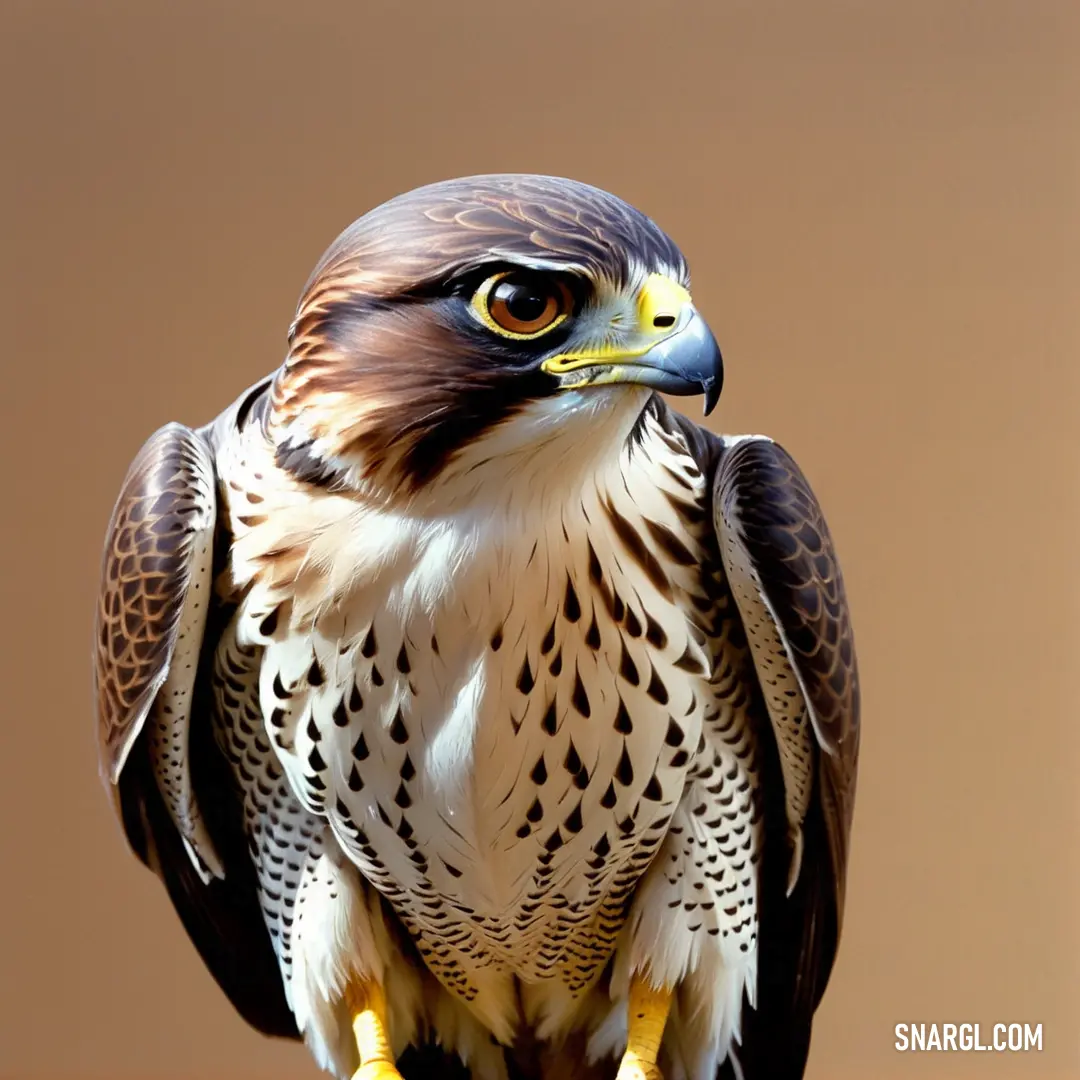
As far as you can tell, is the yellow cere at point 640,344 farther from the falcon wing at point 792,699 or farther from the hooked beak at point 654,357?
the falcon wing at point 792,699

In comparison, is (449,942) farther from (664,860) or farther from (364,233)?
(364,233)

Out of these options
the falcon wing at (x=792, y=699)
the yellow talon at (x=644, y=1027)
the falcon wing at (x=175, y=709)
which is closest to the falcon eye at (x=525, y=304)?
the falcon wing at (x=792, y=699)

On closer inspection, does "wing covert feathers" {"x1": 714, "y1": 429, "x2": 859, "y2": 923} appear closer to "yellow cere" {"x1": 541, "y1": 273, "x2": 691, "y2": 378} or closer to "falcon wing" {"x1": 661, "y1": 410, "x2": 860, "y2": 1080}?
"falcon wing" {"x1": 661, "y1": 410, "x2": 860, "y2": 1080}

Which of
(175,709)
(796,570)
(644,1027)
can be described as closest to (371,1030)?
(644,1027)

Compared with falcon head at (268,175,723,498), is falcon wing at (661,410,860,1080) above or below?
below

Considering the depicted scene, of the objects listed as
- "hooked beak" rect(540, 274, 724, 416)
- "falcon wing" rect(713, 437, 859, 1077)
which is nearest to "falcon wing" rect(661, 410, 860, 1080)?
"falcon wing" rect(713, 437, 859, 1077)

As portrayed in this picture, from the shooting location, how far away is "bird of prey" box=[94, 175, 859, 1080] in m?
1.23

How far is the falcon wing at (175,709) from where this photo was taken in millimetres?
1502

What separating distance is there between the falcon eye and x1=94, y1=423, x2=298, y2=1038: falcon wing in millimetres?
456

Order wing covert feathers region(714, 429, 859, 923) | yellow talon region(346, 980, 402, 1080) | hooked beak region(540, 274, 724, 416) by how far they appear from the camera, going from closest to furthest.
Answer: hooked beak region(540, 274, 724, 416) → wing covert feathers region(714, 429, 859, 923) → yellow talon region(346, 980, 402, 1080)

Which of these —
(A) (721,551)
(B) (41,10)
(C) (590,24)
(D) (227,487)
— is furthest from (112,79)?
(A) (721,551)

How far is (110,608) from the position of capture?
61.1 inches

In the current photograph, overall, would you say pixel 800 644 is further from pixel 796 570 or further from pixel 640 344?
pixel 640 344

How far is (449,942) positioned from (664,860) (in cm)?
26
